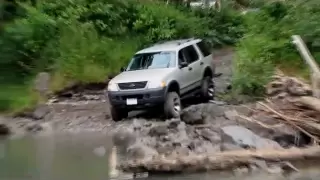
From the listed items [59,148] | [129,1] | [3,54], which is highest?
[129,1]

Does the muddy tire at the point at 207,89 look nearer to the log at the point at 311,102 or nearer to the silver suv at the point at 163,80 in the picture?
the silver suv at the point at 163,80

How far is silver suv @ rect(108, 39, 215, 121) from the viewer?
15891 millimetres

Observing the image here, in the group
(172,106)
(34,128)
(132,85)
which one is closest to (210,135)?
(172,106)

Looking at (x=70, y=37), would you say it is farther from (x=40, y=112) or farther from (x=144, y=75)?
(x=144, y=75)

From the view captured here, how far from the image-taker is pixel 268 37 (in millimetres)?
19734

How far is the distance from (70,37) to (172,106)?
8022 millimetres

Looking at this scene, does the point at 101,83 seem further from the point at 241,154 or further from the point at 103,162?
the point at 241,154

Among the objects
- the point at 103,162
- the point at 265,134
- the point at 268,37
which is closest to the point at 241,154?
the point at 265,134

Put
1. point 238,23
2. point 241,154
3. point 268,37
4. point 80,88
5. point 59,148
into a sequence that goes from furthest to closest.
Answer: point 238,23
point 80,88
point 268,37
point 59,148
point 241,154

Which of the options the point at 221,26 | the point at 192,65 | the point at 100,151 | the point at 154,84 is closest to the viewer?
the point at 100,151

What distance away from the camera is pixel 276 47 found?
1875cm

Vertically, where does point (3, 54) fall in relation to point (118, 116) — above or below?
above

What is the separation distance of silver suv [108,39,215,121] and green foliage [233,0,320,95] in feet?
3.91

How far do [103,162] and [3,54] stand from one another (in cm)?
1059
